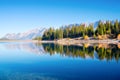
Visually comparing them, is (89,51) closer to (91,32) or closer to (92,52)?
(92,52)

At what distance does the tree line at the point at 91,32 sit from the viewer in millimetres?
134500

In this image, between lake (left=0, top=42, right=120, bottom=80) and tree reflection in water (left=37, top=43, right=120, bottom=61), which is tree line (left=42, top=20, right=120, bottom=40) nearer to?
tree reflection in water (left=37, top=43, right=120, bottom=61)

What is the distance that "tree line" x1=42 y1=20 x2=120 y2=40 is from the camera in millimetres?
134500

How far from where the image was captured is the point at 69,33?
176m

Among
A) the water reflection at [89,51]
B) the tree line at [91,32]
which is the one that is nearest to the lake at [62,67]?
the water reflection at [89,51]

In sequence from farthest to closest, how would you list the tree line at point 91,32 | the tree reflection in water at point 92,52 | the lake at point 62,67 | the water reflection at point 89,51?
1. the tree line at point 91,32
2. the water reflection at point 89,51
3. the tree reflection in water at point 92,52
4. the lake at point 62,67

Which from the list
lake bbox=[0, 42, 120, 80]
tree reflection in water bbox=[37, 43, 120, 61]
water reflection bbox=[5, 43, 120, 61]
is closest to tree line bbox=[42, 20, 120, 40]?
water reflection bbox=[5, 43, 120, 61]

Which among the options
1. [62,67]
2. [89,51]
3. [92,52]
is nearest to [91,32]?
[89,51]

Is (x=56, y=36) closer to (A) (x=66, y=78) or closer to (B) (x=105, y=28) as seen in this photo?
(B) (x=105, y=28)

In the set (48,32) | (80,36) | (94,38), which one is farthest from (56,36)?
(94,38)

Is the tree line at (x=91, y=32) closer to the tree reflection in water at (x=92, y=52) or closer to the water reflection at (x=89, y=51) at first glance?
the water reflection at (x=89, y=51)

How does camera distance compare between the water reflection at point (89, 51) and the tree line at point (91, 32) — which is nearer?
the water reflection at point (89, 51)

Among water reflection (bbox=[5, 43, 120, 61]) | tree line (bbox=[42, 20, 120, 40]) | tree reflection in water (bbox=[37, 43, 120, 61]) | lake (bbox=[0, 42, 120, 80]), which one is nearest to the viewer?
lake (bbox=[0, 42, 120, 80])

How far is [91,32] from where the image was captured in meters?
148
